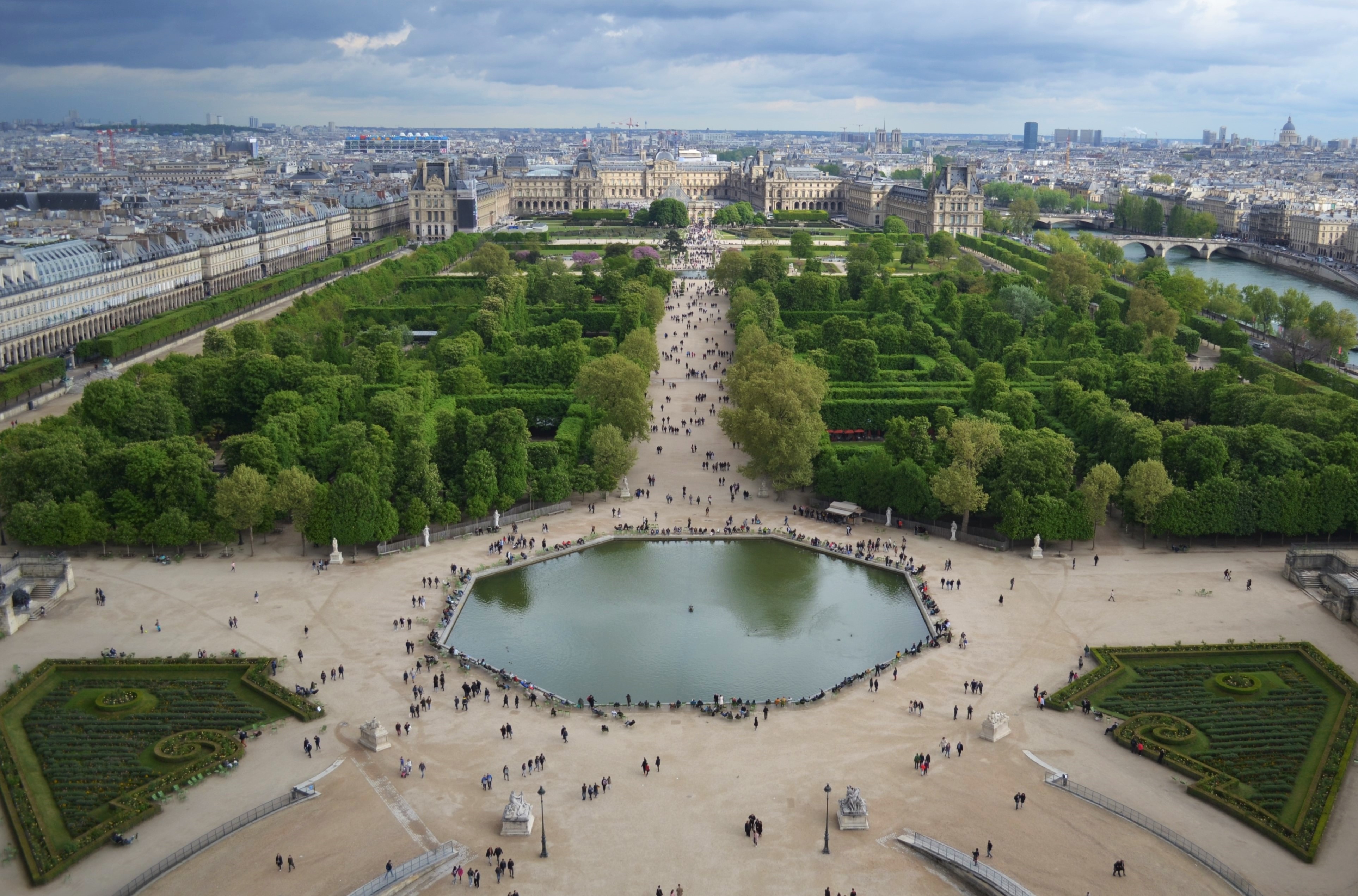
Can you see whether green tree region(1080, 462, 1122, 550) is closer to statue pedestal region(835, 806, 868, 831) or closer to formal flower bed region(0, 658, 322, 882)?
statue pedestal region(835, 806, 868, 831)

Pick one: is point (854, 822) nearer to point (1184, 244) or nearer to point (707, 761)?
point (707, 761)

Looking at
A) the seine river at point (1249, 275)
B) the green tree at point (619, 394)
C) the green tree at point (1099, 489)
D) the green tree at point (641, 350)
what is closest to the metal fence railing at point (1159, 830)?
the green tree at point (1099, 489)

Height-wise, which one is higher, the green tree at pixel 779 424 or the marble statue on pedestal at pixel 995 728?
the green tree at pixel 779 424

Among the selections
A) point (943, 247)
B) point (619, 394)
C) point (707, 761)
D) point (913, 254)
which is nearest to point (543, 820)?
point (707, 761)

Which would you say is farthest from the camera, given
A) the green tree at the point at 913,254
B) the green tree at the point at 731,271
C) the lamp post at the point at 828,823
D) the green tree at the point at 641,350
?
the green tree at the point at 913,254

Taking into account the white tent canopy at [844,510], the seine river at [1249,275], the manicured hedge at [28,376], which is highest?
the seine river at [1249,275]

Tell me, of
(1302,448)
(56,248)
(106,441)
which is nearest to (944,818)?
(1302,448)

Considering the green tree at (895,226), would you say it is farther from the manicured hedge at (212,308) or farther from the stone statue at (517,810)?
the stone statue at (517,810)

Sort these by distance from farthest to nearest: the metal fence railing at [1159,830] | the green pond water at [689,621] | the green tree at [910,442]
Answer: the green tree at [910,442]
the green pond water at [689,621]
the metal fence railing at [1159,830]
